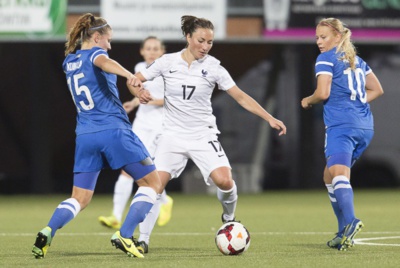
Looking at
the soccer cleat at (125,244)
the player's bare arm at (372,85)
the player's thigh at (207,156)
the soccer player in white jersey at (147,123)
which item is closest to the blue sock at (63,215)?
the soccer cleat at (125,244)

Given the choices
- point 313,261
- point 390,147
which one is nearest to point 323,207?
point 390,147

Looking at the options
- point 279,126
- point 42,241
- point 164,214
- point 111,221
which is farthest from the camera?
point 164,214

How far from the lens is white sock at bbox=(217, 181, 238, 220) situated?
1010 centimetres

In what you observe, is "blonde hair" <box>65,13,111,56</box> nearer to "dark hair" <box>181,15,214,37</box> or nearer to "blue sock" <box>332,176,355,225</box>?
"dark hair" <box>181,15,214,37</box>

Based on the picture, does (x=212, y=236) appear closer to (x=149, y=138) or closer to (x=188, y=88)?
(x=149, y=138)

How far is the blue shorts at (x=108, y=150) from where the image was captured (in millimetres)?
9180

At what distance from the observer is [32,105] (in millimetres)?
22312

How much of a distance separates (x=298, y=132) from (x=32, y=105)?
18.9 ft

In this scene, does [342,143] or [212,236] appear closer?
[342,143]

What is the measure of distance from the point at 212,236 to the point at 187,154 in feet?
6.02

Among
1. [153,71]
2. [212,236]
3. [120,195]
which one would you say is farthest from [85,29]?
[120,195]

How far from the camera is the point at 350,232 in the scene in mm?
9508

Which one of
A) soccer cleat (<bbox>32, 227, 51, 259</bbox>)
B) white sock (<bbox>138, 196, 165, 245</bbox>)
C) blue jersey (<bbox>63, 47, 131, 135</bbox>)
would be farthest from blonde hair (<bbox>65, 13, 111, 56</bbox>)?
white sock (<bbox>138, 196, 165, 245</bbox>)

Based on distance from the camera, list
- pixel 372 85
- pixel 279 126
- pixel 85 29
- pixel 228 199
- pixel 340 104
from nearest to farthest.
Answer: pixel 85 29 < pixel 279 126 < pixel 340 104 < pixel 228 199 < pixel 372 85
